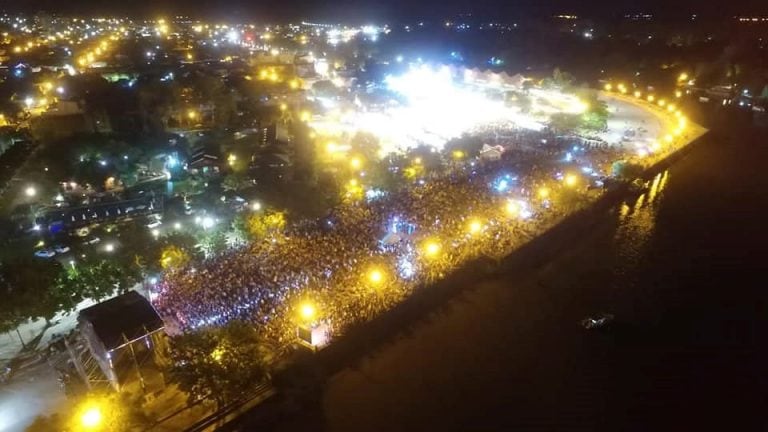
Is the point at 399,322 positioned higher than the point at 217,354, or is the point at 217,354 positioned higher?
the point at 217,354

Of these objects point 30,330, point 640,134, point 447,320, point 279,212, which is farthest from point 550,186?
point 30,330

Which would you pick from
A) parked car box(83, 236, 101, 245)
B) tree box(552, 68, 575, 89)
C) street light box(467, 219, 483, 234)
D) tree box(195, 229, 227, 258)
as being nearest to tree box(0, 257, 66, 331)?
parked car box(83, 236, 101, 245)

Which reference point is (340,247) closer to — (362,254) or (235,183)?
(362,254)

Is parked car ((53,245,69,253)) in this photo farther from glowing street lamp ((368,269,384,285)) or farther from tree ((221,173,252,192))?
glowing street lamp ((368,269,384,285))

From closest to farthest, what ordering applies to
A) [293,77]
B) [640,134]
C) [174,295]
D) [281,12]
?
[174,295], [640,134], [293,77], [281,12]

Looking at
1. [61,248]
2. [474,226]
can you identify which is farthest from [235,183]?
[474,226]

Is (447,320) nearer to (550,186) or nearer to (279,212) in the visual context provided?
(279,212)
